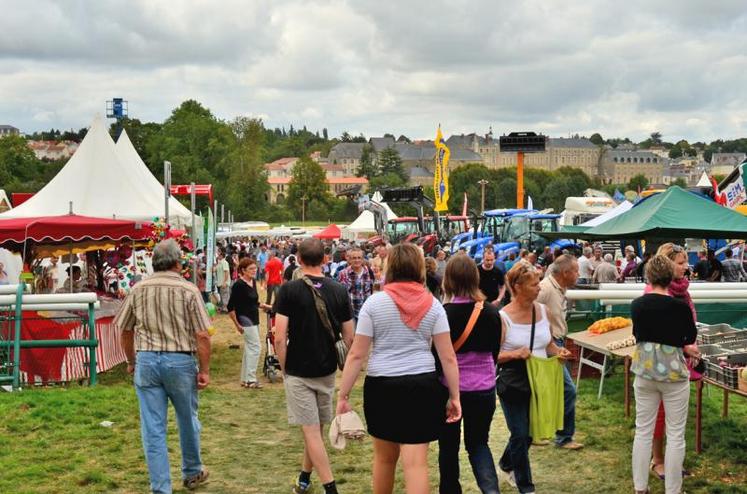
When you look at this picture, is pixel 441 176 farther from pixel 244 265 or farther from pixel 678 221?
pixel 244 265

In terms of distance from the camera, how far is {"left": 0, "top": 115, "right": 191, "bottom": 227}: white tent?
16281mm

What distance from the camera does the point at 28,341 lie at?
1046 centimetres

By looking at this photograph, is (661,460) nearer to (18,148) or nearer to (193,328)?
(193,328)

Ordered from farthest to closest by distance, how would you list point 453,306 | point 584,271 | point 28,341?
point 584,271, point 28,341, point 453,306

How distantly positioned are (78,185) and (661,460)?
1328 cm

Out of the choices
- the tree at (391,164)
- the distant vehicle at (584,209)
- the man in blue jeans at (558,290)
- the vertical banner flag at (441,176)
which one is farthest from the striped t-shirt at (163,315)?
the tree at (391,164)

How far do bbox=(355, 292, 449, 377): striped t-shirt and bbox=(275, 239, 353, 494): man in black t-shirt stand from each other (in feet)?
3.33

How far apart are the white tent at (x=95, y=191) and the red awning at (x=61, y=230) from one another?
3841 mm

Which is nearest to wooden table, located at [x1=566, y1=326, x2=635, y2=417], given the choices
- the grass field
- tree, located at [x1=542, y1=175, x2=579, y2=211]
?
the grass field

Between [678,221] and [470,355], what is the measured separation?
7.47 m

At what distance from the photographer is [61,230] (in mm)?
12031

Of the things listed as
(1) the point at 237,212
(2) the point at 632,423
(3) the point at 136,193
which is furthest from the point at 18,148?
(2) the point at 632,423

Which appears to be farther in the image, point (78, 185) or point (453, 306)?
point (78, 185)

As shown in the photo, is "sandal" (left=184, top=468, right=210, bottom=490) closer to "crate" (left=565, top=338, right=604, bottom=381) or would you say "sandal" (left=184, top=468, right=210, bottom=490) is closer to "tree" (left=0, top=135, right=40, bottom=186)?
"crate" (left=565, top=338, right=604, bottom=381)
